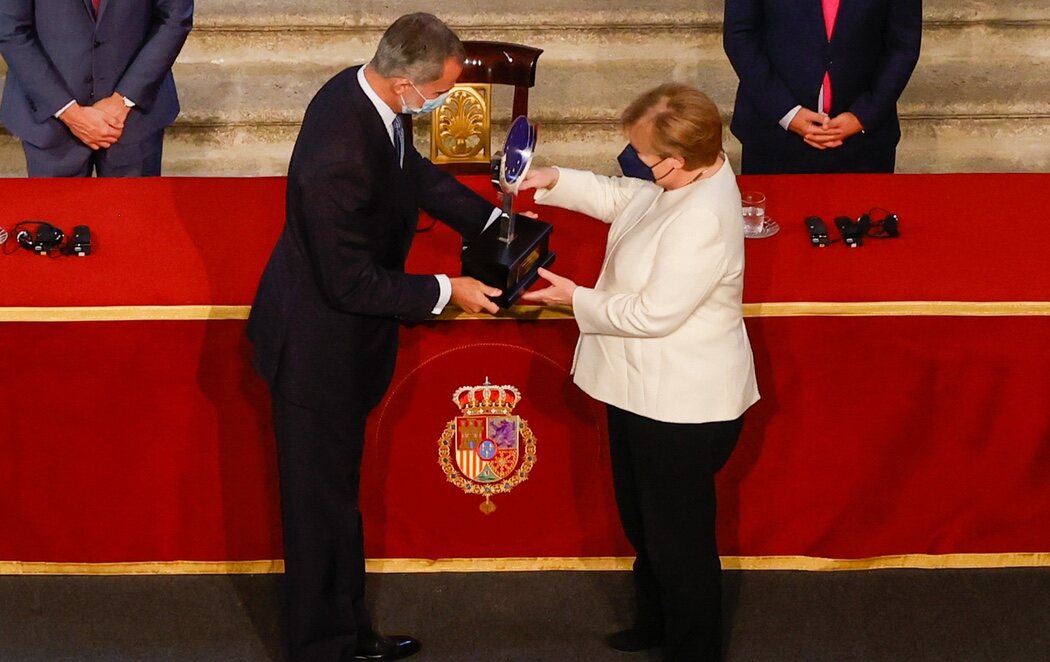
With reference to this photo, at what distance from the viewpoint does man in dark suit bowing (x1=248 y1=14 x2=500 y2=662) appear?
111 inches

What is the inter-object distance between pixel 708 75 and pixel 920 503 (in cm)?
294

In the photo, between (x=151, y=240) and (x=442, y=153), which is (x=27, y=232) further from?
(x=442, y=153)

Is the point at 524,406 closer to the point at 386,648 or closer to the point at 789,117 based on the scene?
the point at 386,648

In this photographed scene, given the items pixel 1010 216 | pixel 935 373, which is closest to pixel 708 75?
pixel 1010 216

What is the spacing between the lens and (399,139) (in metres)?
2.99

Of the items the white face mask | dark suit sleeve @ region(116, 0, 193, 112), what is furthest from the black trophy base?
dark suit sleeve @ region(116, 0, 193, 112)

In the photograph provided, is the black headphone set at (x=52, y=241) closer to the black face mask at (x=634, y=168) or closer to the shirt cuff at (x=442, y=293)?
the shirt cuff at (x=442, y=293)

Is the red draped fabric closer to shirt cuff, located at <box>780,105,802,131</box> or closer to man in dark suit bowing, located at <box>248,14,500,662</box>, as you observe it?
man in dark suit bowing, located at <box>248,14,500,662</box>

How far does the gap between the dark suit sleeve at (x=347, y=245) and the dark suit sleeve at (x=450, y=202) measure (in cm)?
39

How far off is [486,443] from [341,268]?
36.8 inches

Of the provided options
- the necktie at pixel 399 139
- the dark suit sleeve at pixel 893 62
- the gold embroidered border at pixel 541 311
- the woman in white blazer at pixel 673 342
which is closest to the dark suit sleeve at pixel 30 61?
the gold embroidered border at pixel 541 311

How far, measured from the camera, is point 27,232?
145 inches

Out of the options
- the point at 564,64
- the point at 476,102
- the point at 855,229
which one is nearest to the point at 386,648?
the point at 855,229

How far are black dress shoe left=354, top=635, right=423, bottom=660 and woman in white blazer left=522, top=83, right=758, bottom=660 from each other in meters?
0.70
